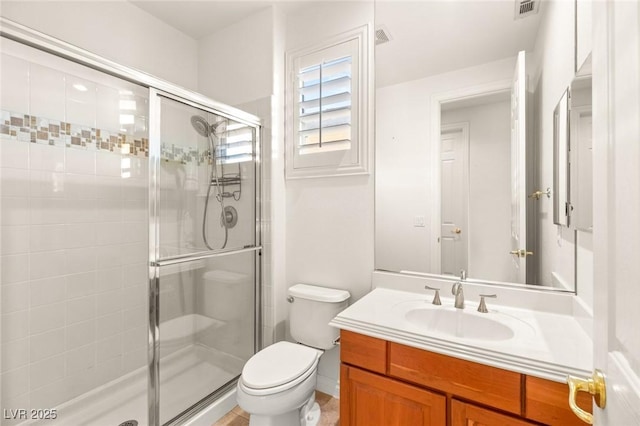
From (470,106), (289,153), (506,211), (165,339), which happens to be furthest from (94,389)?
(470,106)

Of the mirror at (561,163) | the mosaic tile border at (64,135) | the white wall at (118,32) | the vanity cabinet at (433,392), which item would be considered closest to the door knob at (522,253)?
Answer: the mirror at (561,163)

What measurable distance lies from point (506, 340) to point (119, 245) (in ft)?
7.45

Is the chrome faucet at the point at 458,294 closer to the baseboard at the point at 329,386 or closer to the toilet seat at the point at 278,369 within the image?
the toilet seat at the point at 278,369

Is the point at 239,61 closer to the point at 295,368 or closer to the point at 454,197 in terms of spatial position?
the point at 454,197

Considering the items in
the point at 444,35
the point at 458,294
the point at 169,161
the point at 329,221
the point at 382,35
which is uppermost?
the point at 382,35

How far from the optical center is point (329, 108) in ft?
6.14

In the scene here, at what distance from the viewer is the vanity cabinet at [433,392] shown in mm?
892

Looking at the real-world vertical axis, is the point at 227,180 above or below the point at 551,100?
below

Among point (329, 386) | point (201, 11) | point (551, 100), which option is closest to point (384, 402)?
point (329, 386)

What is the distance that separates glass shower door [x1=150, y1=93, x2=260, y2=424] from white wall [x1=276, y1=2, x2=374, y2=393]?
0.96ft

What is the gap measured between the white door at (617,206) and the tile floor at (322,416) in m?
1.49

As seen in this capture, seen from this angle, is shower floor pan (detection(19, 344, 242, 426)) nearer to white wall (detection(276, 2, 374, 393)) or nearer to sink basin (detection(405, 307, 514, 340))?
white wall (detection(276, 2, 374, 393))

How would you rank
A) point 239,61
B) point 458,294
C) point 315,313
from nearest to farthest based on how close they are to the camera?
point 458,294 → point 315,313 → point 239,61

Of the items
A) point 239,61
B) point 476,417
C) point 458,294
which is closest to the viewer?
point 476,417
